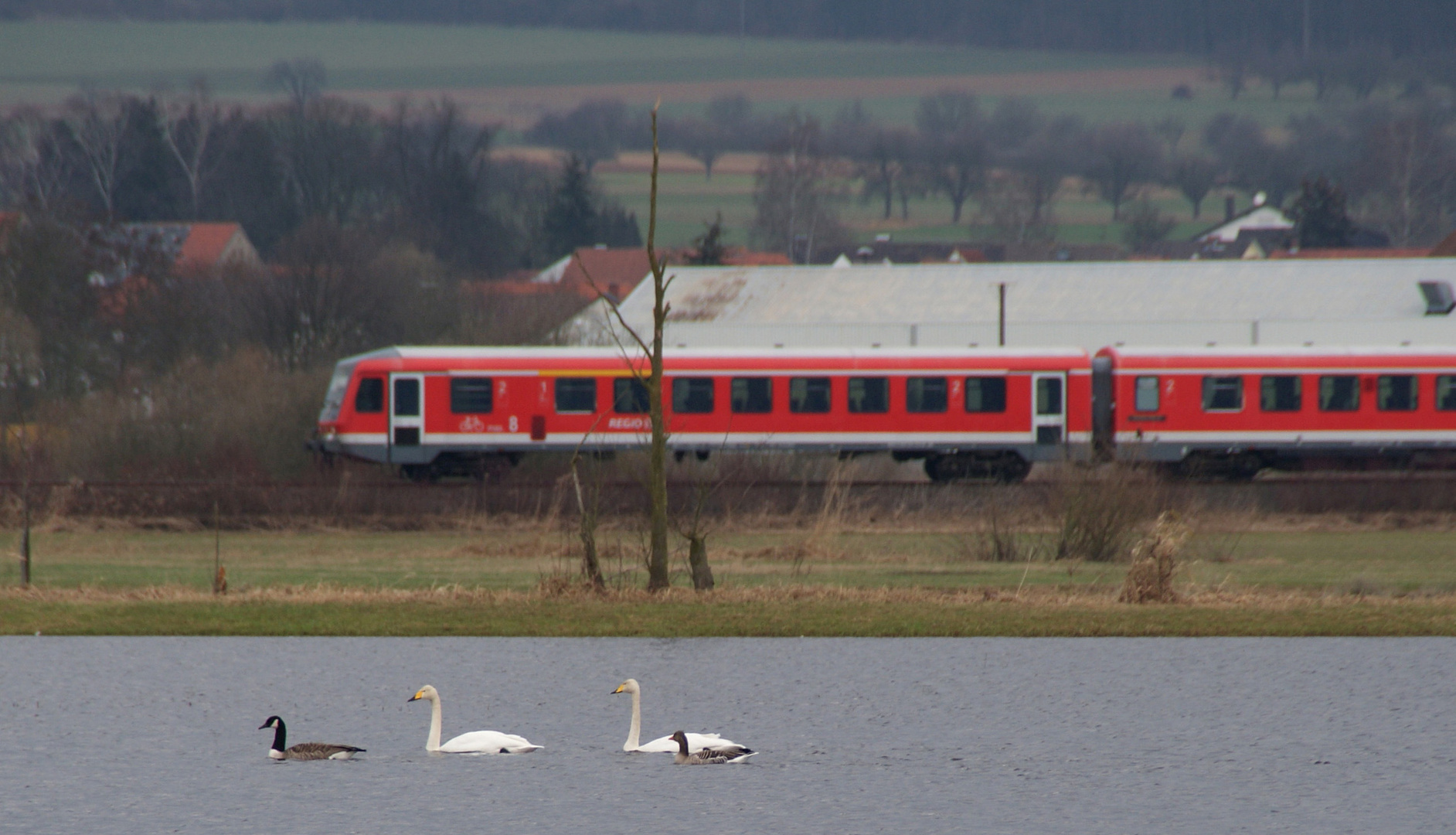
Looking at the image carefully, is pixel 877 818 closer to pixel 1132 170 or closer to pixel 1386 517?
pixel 1386 517

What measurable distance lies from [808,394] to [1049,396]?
15.5 ft

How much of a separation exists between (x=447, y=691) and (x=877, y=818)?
20.3 ft

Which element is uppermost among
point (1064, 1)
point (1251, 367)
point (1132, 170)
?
point (1064, 1)

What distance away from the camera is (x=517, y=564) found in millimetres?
27500

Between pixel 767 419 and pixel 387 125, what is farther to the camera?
pixel 387 125

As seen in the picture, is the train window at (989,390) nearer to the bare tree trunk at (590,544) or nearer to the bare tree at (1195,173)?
the bare tree trunk at (590,544)

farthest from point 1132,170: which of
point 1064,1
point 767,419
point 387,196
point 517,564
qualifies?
point 517,564

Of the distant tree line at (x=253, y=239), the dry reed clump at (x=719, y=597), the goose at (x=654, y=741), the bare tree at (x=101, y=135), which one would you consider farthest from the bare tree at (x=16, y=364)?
the bare tree at (x=101, y=135)

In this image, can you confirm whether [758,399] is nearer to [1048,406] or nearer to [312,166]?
[1048,406]

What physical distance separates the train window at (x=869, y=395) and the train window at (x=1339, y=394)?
28.3 ft

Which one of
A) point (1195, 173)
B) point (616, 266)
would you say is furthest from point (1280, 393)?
point (1195, 173)

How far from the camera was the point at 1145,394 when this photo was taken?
1507 inches

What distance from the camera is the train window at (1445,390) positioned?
126 feet

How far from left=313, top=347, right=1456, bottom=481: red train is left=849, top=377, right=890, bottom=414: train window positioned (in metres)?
0.03
